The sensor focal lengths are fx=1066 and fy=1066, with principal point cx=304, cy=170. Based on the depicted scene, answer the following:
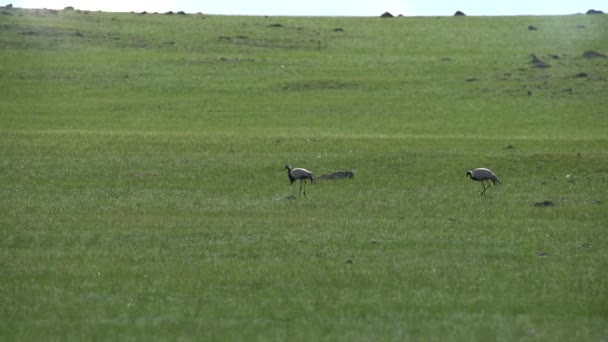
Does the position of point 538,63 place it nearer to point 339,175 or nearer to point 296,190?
point 339,175

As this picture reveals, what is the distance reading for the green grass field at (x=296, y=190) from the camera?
12680 millimetres

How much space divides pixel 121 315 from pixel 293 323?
6.61 feet

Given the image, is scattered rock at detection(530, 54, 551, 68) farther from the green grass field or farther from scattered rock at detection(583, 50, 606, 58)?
scattered rock at detection(583, 50, 606, 58)

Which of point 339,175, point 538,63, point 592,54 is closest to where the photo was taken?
point 339,175

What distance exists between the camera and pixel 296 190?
2548cm

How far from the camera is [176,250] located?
55.0 ft

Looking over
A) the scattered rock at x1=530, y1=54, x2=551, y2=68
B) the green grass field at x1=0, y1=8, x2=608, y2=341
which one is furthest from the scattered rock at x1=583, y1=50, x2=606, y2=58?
the scattered rock at x1=530, y1=54, x2=551, y2=68

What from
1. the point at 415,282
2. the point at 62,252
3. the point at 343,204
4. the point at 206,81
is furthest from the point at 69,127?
the point at 415,282

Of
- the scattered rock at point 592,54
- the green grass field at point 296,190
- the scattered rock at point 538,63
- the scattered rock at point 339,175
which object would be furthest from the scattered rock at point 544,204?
the scattered rock at point 592,54

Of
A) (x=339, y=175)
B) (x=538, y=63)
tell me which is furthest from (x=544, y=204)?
(x=538, y=63)

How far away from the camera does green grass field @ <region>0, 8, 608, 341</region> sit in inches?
499

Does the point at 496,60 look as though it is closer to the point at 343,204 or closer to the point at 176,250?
the point at 343,204

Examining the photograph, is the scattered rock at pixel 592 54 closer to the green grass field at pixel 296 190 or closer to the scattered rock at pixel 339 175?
the green grass field at pixel 296 190

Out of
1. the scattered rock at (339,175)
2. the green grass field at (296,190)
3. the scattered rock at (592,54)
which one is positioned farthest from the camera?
the scattered rock at (592,54)
